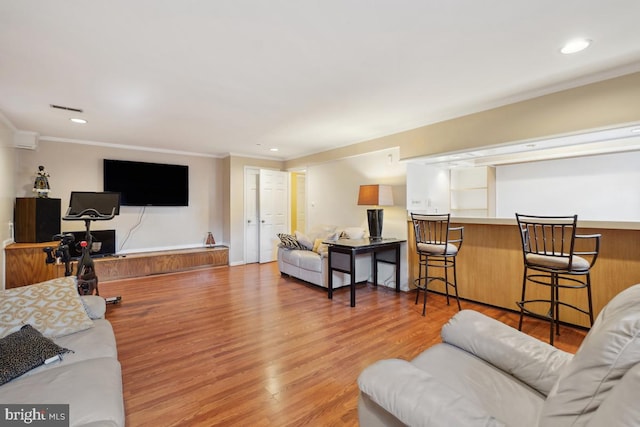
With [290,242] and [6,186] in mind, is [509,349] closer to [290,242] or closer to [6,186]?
[290,242]

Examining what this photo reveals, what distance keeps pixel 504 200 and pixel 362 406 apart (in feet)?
16.1

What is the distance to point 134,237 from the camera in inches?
210

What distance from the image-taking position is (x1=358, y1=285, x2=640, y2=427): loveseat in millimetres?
708

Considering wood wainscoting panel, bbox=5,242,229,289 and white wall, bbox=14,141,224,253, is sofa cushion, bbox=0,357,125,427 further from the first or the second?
white wall, bbox=14,141,224,253

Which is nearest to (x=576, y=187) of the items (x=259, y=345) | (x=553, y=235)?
(x=553, y=235)

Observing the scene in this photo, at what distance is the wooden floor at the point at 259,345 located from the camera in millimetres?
1729

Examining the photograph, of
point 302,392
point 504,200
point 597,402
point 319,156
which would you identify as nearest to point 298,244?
point 319,156

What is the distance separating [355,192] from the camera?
189 inches

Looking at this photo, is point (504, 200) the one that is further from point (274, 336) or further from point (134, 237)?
point (134, 237)

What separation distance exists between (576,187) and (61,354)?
5.69m

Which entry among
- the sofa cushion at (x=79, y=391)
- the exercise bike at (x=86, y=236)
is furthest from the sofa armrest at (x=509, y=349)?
the exercise bike at (x=86, y=236)

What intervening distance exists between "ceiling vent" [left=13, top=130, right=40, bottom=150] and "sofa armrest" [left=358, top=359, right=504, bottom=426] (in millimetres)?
5579

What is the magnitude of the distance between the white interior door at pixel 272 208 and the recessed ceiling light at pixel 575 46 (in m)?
4.95

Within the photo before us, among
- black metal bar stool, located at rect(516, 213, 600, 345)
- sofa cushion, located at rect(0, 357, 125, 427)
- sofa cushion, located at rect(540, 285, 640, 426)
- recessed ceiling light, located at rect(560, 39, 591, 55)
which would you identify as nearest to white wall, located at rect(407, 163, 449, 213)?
black metal bar stool, located at rect(516, 213, 600, 345)
